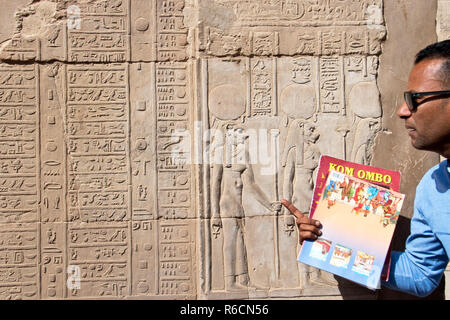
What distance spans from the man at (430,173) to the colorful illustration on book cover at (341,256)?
0.97 ft

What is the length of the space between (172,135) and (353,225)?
1.69 meters

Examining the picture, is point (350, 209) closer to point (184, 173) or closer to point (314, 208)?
point (314, 208)

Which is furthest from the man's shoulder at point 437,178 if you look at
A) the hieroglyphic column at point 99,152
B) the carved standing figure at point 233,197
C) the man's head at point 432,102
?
the hieroglyphic column at point 99,152

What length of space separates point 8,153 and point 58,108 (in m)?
0.53

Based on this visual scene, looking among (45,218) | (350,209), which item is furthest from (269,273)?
(45,218)

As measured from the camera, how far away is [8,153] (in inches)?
152

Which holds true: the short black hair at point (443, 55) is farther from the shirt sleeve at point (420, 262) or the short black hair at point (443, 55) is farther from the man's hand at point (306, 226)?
the man's hand at point (306, 226)

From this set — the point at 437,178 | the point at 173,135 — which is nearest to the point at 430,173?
the point at 437,178

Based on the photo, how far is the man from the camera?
2197 mm

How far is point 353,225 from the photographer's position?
9.40 feet

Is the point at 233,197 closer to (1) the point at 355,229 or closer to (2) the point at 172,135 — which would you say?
(2) the point at 172,135

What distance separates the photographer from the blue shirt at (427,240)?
2.30 m

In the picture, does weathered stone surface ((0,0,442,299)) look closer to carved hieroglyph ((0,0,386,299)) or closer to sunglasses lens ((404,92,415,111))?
carved hieroglyph ((0,0,386,299))

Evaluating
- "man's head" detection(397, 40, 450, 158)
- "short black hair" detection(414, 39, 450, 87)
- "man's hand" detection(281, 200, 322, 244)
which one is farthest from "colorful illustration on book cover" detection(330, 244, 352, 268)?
"short black hair" detection(414, 39, 450, 87)
